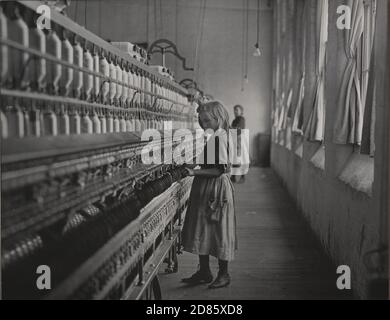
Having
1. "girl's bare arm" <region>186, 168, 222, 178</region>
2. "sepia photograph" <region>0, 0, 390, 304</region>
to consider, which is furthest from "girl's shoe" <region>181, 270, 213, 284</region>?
"girl's bare arm" <region>186, 168, 222, 178</region>

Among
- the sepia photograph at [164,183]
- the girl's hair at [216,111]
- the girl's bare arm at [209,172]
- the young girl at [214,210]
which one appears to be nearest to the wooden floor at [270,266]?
the sepia photograph at [164,183]

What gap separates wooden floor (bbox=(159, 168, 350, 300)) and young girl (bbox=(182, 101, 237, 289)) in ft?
0.88

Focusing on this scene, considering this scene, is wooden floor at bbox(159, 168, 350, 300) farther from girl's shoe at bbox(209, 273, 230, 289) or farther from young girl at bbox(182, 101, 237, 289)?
young girl at bbox(182, 101, 237, 289)

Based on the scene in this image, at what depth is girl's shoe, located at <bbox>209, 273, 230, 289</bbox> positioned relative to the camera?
3.82 m

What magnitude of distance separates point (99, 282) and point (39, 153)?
0.69 meters

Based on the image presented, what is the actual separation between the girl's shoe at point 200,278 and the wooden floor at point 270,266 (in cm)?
9

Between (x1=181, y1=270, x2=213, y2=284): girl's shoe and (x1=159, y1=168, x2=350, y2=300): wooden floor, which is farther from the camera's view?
(x1=181, y1=270, x2=213, y2=284): girl's shoe

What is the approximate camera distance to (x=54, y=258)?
2.28 m

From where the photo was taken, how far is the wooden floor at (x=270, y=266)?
12.1 ft

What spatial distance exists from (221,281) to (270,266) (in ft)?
2.44

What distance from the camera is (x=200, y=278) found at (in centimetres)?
398

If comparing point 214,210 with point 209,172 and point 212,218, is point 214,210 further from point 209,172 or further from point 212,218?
point 209,172
